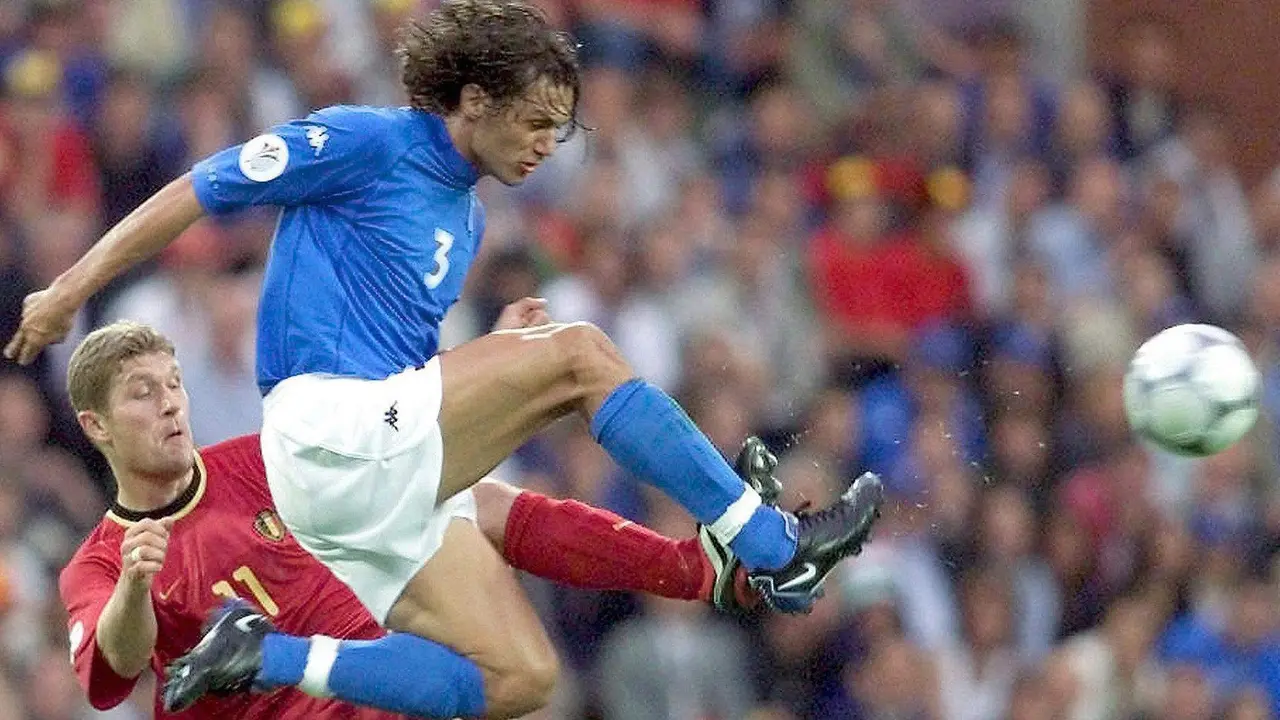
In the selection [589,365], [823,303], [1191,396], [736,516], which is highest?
[589,365]

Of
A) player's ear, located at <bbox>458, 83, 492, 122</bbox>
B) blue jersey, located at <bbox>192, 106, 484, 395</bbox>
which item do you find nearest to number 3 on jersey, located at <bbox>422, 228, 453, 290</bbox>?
blue jersey, located at <bbox>192, 106, 484, 395</bbox>

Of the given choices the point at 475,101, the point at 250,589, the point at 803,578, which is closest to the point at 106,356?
the point at 250,589

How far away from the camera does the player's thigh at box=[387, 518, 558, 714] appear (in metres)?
5.82

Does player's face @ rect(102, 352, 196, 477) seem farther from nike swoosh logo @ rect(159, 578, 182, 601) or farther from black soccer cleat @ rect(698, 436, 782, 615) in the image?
black soccer cleat @ rect(698, 436, 782, 615)

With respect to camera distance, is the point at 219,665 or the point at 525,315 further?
the point at 525,315

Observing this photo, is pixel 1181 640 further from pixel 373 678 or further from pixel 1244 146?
pixel 373 678

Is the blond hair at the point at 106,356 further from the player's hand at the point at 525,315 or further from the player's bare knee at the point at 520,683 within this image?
the player's bare knee at the point at 520,683

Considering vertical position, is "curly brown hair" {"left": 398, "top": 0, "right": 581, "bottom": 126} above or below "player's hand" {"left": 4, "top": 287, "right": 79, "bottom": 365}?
above

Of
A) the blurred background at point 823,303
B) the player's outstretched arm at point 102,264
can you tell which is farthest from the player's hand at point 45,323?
the blurred background at point 823,303

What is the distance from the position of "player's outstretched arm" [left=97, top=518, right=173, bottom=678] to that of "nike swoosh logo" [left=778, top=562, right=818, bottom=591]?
1.31 metres

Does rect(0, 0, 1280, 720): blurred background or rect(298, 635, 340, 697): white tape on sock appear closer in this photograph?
rect(298, 635, 340, 697): white tape on sock

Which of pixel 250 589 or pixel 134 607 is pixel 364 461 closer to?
pixel 134 607

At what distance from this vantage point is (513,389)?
18.6 feet

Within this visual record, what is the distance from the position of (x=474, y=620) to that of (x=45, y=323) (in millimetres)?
1105
